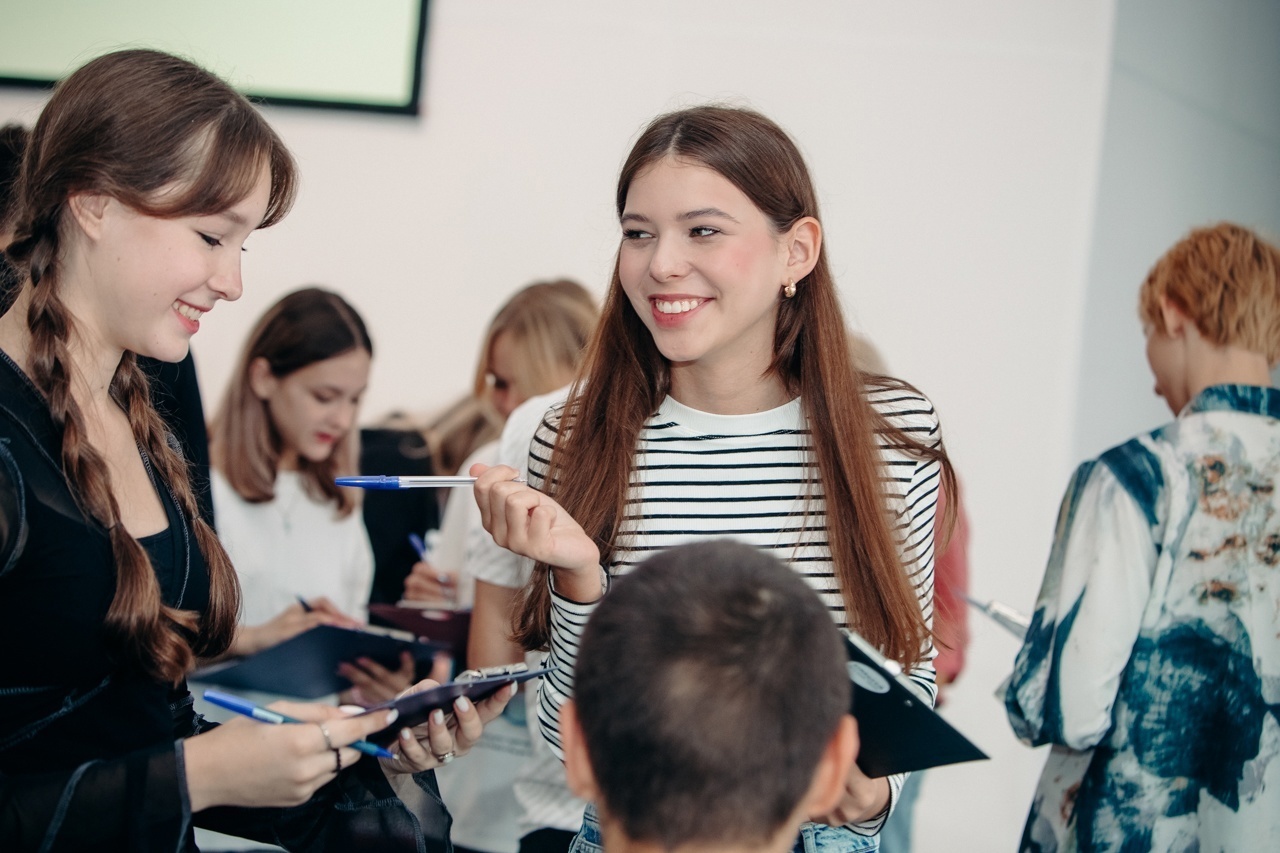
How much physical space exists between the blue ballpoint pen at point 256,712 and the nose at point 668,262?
0.65 meters

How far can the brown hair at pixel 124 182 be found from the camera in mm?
1127

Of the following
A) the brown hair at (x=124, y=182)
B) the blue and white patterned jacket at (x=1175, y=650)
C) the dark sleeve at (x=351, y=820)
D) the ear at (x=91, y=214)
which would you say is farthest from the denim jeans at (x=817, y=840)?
the ear at (x=91, y=214)

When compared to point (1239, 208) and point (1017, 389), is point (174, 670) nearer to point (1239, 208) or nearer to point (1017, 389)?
point (1017, 389)

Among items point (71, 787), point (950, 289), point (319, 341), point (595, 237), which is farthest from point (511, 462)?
point (950, 289)

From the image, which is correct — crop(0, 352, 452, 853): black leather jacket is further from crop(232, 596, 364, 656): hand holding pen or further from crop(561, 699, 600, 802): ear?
crop(232, 596, 364, 656): hand holding pen

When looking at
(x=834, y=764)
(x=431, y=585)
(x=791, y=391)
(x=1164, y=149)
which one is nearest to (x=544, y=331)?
(x=431, y=585)

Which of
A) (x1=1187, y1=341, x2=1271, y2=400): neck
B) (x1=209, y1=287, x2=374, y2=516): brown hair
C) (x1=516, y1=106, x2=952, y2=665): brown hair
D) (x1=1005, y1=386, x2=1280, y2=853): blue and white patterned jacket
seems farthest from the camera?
(x1=209, y1=287, x2=374, y2=516): brown hair

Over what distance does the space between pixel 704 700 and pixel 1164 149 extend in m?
3.05

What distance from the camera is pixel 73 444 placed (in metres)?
1.12

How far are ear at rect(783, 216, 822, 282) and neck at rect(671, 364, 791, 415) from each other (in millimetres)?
147

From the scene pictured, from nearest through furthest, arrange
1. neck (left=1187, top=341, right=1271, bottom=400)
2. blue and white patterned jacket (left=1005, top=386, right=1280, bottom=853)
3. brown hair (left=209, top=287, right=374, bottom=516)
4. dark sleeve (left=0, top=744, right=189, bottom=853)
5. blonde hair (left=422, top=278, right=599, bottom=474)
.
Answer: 1. dark sleeve (left=0, top=744, right=189, bottom=853)
2. blue and white patterned jacket (left=1005, top=386, right=1280, bottom=853)
3. neck (left=1187, top=341, right=1271, bottom=400)
4. blonde hair (left=422, top=278, right=599, bottom=474)
5. brown hair (left=209, top=287, right=374, bottom=516)

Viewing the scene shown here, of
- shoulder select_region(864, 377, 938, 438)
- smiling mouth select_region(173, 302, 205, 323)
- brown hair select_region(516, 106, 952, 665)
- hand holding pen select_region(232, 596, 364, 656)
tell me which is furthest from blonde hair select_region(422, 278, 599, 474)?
smiling mouth select_region(173, 302, 205, 323)

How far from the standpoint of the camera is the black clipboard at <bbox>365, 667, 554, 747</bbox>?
3.51ft

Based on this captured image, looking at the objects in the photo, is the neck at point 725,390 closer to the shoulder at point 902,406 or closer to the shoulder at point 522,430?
the shoulder at point 902,406
